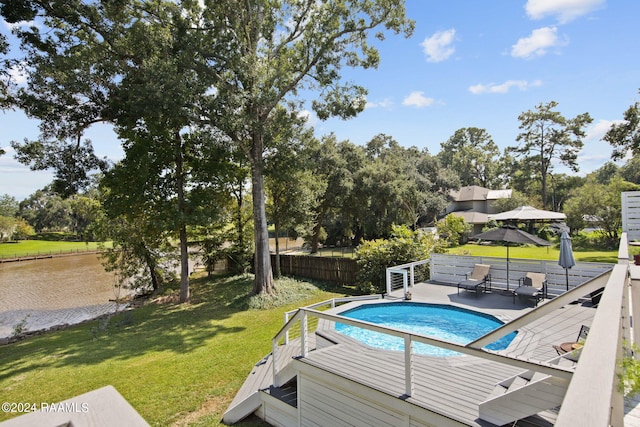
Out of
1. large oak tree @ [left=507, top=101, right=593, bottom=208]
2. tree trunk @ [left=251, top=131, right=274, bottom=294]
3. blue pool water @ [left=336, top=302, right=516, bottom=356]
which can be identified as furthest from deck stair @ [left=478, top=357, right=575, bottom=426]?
large oak tree @ [left=507, top=101, right=593, bottom=208]

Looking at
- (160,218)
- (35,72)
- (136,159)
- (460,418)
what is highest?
(35,72)

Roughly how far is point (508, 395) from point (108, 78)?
15.0 metres

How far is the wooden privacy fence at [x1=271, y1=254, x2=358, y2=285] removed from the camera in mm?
16031

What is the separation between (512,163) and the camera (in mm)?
51750

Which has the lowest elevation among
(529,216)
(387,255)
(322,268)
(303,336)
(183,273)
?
(322,268)

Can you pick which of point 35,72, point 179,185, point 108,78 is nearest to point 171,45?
point 108,78

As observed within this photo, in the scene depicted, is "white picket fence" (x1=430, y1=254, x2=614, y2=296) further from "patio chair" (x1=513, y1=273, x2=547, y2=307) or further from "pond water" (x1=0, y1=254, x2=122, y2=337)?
"pond water" (x1=0, y1=254, x2=122, y2=337)

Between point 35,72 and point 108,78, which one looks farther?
point 108,78

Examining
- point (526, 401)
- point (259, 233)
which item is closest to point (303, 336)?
point (526, 401)

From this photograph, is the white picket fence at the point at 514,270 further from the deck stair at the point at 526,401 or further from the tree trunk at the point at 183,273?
the tree trunk at the point at 183,273

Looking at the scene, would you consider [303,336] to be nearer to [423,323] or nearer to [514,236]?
[423,323]

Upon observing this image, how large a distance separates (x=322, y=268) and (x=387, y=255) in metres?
4.48

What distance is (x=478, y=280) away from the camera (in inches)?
467

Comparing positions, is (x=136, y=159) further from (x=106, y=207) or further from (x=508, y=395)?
(x=508, y=395)
